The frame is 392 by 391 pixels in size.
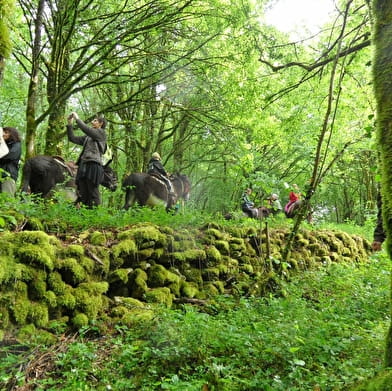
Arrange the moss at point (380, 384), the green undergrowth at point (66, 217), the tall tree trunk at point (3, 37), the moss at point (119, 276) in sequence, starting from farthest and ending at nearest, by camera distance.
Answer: the moss at point (119, 276) → the green undergrowth at point (66, 217) → the tall tree trunk at point (3, 37) → the moss at point (380, 384)

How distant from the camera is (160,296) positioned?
4.68 m

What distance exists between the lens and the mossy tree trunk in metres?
1.89

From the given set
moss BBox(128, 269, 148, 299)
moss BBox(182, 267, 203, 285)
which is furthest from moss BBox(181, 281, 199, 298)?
moss BBox(128, 269, 148, 299)

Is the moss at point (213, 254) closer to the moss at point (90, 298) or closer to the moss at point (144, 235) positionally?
the moss at point (144, 235)

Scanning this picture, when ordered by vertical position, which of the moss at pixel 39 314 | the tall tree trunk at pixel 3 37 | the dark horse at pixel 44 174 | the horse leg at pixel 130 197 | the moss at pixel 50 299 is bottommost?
the moss at pixel 39 314

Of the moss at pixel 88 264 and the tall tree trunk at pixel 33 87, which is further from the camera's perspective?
the tall tree trunk at pixel 33 87

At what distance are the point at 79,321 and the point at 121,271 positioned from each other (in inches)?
37.9

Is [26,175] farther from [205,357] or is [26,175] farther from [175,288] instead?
[205,357]

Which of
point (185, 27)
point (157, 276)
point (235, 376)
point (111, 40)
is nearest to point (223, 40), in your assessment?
point (185, 27)

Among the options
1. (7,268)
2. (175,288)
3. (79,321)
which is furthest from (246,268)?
(7,268)

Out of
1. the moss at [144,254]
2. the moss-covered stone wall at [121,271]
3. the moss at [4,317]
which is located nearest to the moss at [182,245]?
the moss-covered stone wall at [121,271]

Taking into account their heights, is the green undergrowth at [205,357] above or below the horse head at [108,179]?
below

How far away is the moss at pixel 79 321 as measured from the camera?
3.77m

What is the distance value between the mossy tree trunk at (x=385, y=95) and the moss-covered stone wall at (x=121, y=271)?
3025mm
